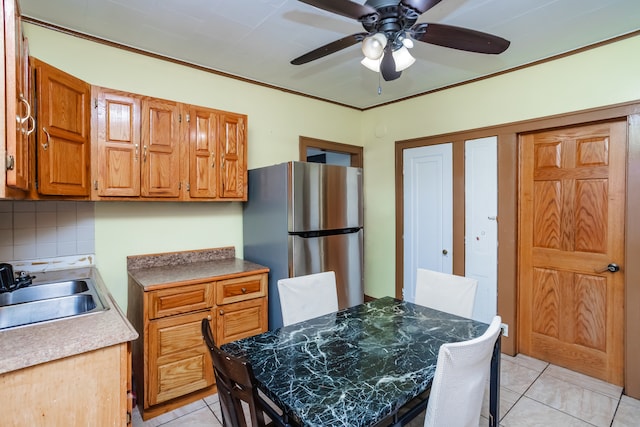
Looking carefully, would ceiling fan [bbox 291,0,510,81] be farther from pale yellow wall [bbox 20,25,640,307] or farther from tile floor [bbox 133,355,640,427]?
tile floor [bbox 133,355,640,427]

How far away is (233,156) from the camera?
105 inches

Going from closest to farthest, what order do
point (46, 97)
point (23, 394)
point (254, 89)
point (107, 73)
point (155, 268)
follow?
point (23, 394)
point (46, 97)
point (107, 73)
point (155, 268)
point (254, 89)

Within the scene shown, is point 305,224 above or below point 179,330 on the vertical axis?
above

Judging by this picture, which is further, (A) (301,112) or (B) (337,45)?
(A) (301,112)

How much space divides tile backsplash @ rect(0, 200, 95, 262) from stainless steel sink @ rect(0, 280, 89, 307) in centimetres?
42

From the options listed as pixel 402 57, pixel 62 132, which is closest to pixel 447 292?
pixel 402 57

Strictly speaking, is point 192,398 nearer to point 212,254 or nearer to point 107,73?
point 212,254

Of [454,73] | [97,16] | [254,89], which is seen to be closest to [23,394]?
[97,16]

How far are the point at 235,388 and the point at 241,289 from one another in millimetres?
1398

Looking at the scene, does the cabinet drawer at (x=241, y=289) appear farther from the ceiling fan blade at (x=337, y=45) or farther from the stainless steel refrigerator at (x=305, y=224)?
the ceiling fan blade at (x=337, y=45)

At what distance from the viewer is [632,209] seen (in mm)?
2309

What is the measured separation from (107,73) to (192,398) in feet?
7.98

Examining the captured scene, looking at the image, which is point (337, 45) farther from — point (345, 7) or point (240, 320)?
point (240, 320)

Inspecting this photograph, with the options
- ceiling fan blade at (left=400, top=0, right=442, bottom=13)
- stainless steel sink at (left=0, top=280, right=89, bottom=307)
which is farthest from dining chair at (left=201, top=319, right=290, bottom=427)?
ceiling fan blade at (left=400, top=0, right=442, bottom=13)
